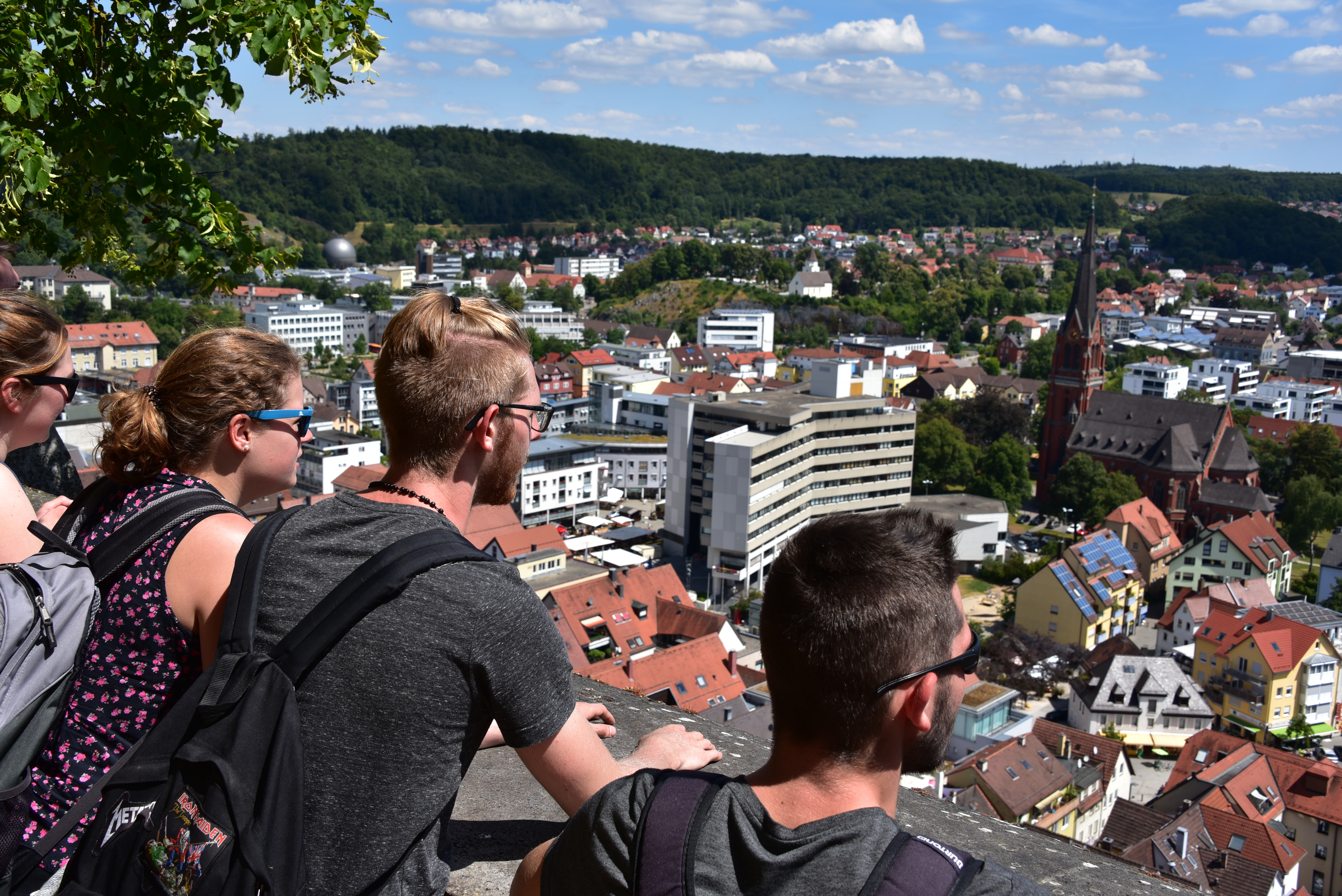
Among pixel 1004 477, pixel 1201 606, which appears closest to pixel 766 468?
pixel 1201 606

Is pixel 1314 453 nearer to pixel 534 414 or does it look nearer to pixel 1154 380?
pixel 1154 380

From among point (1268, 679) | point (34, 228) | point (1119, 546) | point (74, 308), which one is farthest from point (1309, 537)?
point (74, 308)

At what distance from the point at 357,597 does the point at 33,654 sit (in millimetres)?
530

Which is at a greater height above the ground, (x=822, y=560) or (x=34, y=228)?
(x=34, y=228)

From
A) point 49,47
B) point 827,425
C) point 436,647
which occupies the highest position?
point 49,47

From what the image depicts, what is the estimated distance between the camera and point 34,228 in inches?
132

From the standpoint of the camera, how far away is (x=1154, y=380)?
4781 centimetres

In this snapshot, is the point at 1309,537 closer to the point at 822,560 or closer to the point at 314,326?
the point at 822,560

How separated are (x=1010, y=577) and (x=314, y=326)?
37.4 meters

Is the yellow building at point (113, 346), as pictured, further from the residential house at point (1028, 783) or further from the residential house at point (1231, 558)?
the residential house at point (1028, 783)

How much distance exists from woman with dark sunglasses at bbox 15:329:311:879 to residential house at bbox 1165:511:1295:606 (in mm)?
27673

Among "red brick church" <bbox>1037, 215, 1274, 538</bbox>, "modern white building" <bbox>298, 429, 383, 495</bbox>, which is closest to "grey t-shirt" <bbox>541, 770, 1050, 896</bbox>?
"modern white building" <bbox>298, 429, 383, 495</bbox>

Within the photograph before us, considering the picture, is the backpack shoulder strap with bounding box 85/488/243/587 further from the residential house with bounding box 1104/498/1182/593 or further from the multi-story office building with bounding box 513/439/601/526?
the residential house with bounding box 1104/498/1182/593

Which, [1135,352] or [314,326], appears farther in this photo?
[1135,352]
